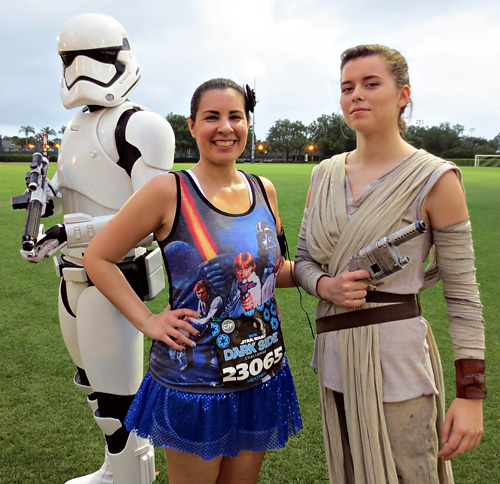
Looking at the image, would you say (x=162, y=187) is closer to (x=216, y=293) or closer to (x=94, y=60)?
(x=216, y=293)

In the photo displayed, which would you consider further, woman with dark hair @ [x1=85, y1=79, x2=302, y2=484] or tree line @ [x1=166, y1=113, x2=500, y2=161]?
tree line @ [x1=166, y1=113, x2=500, y2=161]

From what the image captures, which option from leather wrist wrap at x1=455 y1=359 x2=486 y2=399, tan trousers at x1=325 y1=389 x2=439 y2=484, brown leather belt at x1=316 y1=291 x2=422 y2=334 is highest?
brown leather belt at x1=316 y1=291 x2=422 y2=334

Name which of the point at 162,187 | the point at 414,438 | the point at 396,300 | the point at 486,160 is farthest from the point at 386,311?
the point at 486,160

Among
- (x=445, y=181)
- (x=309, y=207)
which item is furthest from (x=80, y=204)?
(x=445, y=181)

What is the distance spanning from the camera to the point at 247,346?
5.16 ft

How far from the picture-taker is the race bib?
5.06 feet

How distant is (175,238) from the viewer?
1550 millimetres

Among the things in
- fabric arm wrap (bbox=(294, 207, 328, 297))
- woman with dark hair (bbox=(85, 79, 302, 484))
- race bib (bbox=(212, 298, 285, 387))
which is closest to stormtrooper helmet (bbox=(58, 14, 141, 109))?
woman with dark hair (bbox=(85, 79, 302, 484))

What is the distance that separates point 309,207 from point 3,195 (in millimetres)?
15350

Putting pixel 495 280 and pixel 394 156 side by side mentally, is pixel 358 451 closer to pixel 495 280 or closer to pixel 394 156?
pixel 394 156

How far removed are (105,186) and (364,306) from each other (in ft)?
4.88

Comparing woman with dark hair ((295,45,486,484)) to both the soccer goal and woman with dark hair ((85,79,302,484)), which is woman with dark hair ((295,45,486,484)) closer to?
woman with dark hair ((85,79,302,484))

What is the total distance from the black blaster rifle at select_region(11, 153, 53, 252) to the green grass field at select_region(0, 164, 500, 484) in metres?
1.43

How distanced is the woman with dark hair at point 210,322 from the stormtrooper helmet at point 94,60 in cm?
95
